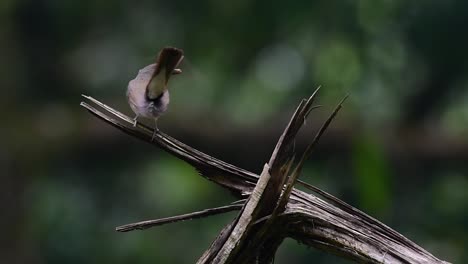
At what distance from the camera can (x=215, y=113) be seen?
652 centimetres

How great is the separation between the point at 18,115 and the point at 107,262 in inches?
43.5

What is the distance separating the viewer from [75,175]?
23.7 ft

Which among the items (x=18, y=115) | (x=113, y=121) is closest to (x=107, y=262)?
(x=18, y=115)

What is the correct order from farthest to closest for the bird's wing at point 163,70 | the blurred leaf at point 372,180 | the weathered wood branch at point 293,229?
the blurred leaf at point 372,180 → the bird's wing at point 163,70 → the weathered wood branch at point 293,229

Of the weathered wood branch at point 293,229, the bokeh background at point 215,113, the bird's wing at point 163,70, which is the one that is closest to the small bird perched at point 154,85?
the bird's wing at point 163,70

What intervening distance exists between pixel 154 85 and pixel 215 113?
4.58 meters

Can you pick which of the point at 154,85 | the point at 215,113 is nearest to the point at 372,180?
the point at 215,113

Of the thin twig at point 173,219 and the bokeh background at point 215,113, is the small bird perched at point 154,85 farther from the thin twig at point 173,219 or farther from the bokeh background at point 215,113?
the bokeh background at point 215,113

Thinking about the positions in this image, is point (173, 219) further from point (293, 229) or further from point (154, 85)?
point (154, 85)

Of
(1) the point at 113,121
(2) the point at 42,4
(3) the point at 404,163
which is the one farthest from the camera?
(2) the point at 42,4

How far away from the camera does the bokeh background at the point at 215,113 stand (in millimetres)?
6031

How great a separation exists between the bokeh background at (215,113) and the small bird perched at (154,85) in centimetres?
337

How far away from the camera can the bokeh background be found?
603cm

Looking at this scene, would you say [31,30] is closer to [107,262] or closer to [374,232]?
[107,262]
